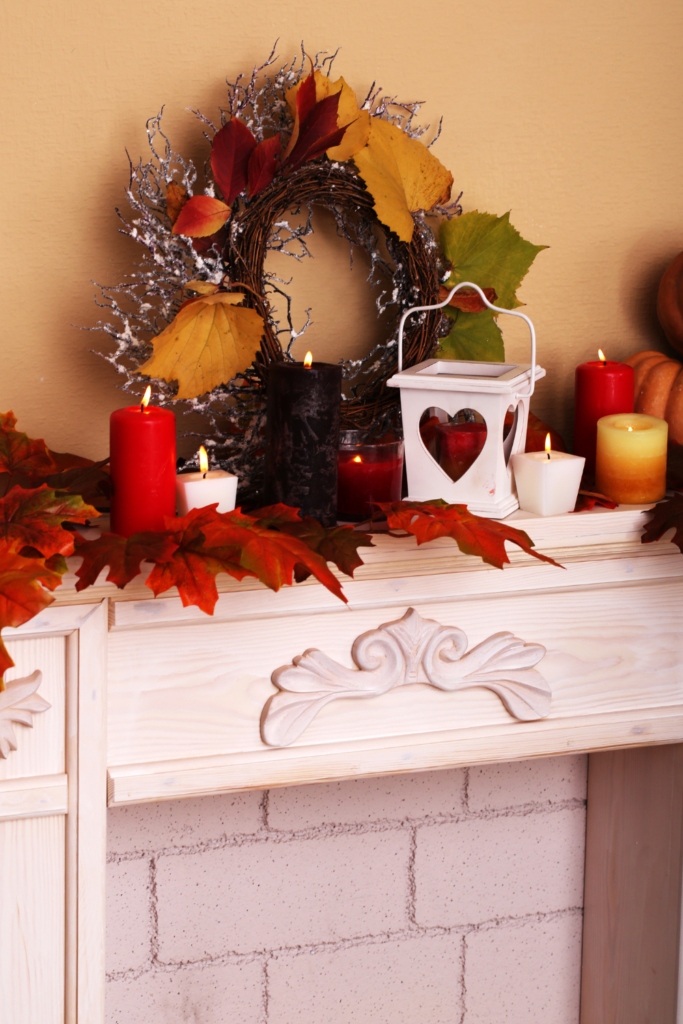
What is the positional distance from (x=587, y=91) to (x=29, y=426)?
730 mm

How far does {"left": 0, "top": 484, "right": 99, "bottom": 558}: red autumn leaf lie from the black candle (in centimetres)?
18

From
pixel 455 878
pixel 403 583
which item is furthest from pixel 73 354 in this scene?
pixel 455 878

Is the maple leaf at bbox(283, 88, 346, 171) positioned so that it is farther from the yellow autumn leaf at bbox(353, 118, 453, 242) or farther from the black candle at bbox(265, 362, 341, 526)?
the black candle at bbox(265, 362, 341, 526)

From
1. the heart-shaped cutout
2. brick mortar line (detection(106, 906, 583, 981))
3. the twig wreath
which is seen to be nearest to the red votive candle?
the heart-shaped cutout

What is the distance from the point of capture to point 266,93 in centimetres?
90

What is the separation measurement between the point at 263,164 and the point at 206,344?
0.18m

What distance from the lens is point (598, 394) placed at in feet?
3.08

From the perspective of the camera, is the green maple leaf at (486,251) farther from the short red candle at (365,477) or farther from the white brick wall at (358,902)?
the white brick wall at (358,902)

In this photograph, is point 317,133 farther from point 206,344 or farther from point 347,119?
point 206,344

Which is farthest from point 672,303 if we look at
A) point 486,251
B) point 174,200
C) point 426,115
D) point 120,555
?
point 120,555

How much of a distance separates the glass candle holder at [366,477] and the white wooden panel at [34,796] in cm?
34

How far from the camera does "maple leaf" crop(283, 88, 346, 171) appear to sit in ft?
2.76

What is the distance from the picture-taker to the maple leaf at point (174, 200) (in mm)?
840

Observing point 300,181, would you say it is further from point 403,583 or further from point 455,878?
point 455,878
